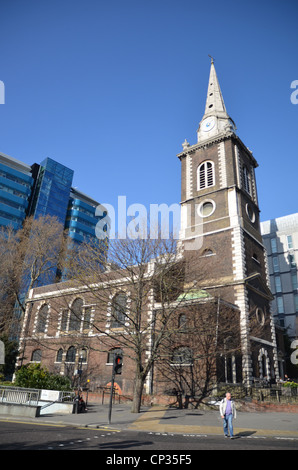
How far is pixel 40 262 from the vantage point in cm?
3350

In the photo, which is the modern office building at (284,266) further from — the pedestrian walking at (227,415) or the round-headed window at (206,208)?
the pedestrian walking at (227,415)

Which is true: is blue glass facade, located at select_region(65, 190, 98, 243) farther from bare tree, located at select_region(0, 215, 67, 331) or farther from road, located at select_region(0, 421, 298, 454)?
road, located at select_region(0, 421, 298, 454)

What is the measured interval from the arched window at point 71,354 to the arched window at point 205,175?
19446mm

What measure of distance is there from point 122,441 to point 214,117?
112 ft

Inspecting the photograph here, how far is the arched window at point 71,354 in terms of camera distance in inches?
1138

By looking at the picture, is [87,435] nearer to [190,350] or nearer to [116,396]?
[190,350]

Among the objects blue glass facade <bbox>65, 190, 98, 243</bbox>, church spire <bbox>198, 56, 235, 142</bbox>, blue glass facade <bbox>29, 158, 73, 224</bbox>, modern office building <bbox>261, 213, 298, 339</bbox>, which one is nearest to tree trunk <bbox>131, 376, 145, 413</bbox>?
church spire <bbox>198, 56, 235, 142</bbox>

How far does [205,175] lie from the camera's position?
106ft

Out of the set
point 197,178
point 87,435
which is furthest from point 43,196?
point 87,435

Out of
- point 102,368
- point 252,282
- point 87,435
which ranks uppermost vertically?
point 252,282

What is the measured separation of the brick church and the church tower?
0.08 metres

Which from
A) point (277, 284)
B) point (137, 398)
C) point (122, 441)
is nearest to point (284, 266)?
point (277, 284)

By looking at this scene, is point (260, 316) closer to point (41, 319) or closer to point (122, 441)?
point (122, 441)

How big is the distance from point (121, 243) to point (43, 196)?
61.6 metres
